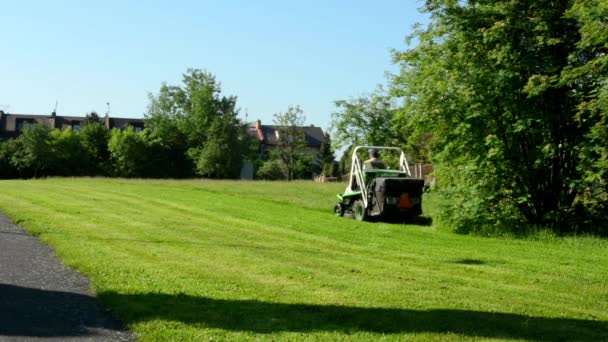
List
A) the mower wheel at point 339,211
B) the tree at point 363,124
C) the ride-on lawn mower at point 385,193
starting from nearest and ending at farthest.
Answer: the ride-on lawn mower at point 385,193
the mower wheel at point 339,211
the tree at point 363,124

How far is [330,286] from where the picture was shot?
8633mm

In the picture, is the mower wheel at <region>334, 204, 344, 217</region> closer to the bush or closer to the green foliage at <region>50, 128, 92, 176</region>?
the green foliage at <region>50, 128, 92, 176</region>

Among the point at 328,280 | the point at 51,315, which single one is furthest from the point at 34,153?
the point at 51,315

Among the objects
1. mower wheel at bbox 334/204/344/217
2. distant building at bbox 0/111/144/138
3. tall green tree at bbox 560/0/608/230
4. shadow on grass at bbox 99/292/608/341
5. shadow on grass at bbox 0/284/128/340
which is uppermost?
distant building at bbox 0/111/144/138

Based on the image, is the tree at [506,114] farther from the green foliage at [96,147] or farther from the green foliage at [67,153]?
the green foliage at [96,147]

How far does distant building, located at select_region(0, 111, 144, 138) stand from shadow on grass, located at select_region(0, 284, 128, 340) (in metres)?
85.5


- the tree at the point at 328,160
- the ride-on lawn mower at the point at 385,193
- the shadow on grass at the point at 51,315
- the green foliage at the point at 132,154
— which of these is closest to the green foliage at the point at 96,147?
the green foliage at the point at 132,154

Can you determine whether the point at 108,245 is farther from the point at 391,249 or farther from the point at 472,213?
the point at 472,213

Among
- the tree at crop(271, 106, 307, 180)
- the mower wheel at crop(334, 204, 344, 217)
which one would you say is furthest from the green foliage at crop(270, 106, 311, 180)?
the mower wheel at crop(334, 204, 344, 217)

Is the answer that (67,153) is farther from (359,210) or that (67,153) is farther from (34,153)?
(359,210)

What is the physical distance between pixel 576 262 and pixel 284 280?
5.93m

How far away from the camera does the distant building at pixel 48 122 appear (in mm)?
92306

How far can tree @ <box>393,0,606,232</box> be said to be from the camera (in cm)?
1617

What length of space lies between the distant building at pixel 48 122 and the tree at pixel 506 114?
78.2 m
